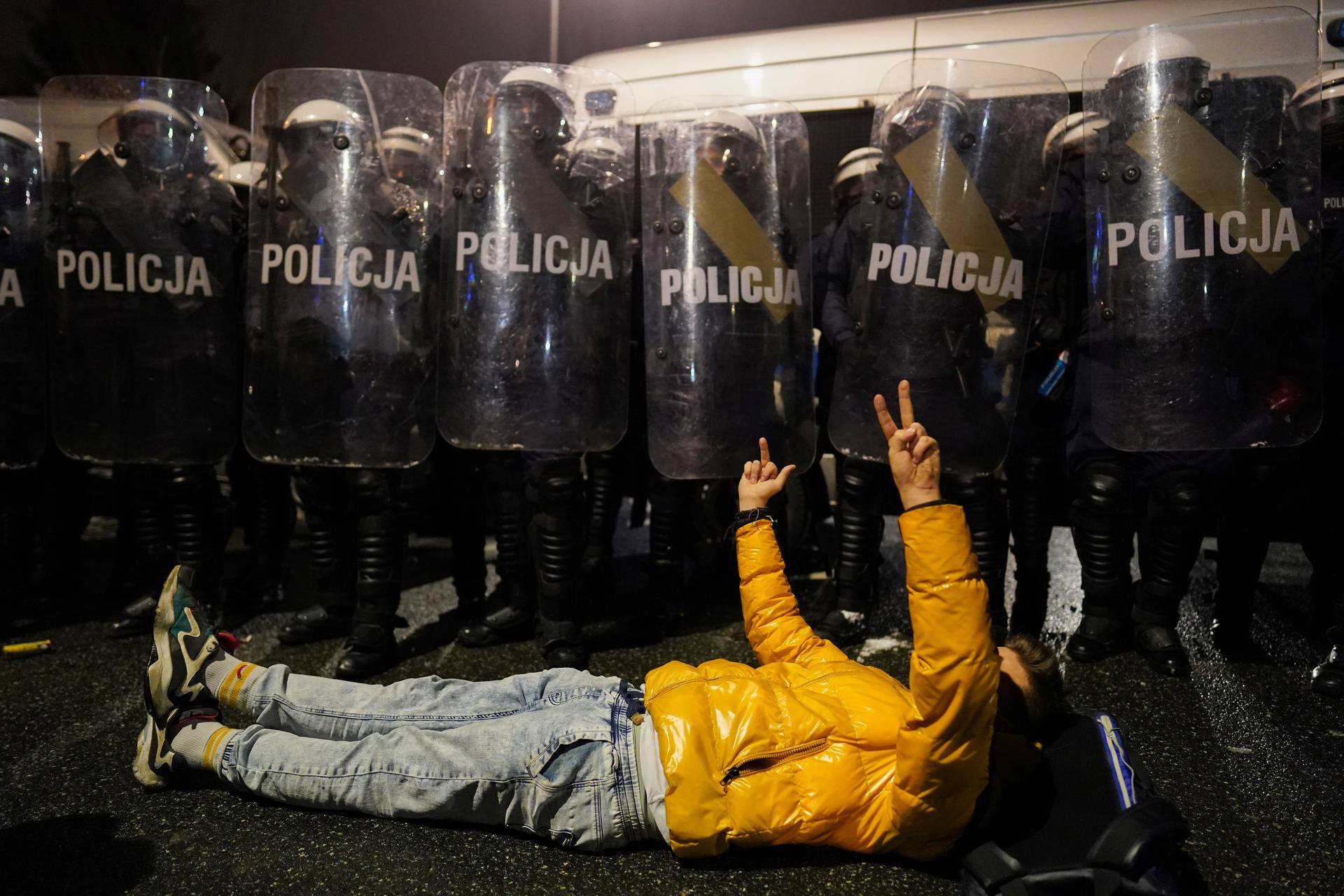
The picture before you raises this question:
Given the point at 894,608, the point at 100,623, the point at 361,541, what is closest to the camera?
the point at 361,541

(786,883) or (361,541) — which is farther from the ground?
(361,541)

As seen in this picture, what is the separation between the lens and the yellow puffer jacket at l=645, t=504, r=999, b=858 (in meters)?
1.59

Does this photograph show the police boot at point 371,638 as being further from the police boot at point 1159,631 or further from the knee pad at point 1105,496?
the police boot at point 1159,631

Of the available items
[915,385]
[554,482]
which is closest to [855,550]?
[915,385]

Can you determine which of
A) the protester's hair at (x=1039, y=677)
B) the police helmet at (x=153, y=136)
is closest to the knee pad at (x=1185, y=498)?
the protester's hair at (x=1039, y=677)

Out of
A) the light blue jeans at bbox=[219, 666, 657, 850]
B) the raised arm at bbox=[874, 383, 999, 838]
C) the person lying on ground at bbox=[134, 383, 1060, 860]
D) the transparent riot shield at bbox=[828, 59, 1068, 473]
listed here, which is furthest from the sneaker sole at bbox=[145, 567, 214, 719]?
the transparent riot shield at bbox=[828, 59, 1068, 473]

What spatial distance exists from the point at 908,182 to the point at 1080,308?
32.2 inches

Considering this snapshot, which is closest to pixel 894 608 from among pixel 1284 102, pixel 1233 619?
pixel 1233 619

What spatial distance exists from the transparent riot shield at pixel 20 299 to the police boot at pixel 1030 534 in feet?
12.4

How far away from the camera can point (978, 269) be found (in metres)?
2.89

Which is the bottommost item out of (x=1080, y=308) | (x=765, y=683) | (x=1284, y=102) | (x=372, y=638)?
(x=372, y=638)

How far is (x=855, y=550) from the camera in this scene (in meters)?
3.26

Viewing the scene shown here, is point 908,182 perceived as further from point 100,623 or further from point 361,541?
point 100,623

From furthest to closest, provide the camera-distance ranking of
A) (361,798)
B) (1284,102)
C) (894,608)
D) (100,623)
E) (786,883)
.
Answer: (894,608) → (100,623) → (1284,102) → (361,798) → (786,883)
